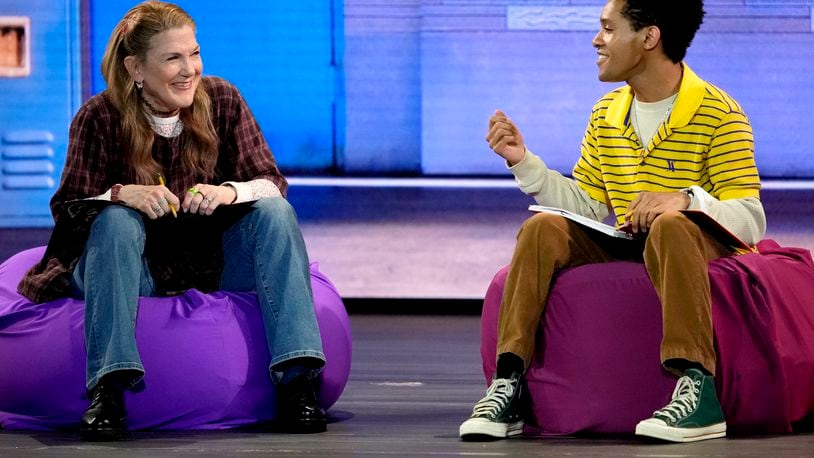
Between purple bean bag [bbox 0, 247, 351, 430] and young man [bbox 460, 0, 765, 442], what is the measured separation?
0.49 metres

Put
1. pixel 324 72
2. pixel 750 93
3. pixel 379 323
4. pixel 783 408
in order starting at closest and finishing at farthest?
pixel 783 408 < pixel 379 323 < pixel 750 93 < pixel 324 72

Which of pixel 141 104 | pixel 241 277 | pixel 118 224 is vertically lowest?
pixel 241 277

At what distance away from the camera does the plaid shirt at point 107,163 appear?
2744 mm

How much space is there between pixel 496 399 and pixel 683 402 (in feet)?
1.17

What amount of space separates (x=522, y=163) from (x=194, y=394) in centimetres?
84

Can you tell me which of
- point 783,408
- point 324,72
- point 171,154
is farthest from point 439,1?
point 783,408

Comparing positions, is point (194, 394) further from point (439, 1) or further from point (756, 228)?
point (439, 1)

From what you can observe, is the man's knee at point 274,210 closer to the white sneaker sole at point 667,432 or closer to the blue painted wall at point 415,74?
the white sneaker sole at point 667,432

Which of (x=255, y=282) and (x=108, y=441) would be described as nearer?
(x=108, y=441)

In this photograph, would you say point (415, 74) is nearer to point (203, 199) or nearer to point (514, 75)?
point (514, 75)

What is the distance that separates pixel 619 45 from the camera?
9.09ft

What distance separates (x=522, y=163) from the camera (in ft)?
9.17

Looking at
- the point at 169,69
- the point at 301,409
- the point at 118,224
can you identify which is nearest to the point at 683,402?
the point at 301,409

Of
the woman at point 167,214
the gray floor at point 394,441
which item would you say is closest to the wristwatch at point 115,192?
the woman at point 167,214
